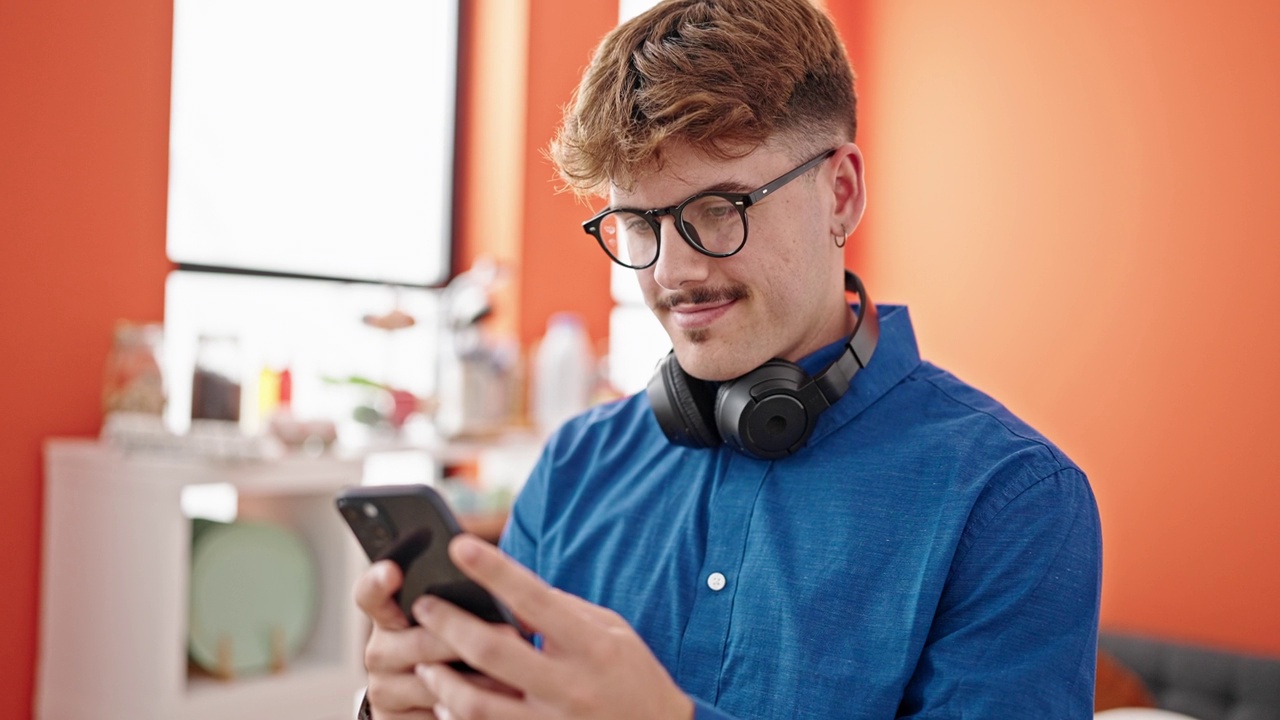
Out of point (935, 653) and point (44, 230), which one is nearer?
point (935, 653)

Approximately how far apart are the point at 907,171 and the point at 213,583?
2955mm

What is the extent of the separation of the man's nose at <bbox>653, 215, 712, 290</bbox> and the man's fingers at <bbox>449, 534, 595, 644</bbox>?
51 centimetres

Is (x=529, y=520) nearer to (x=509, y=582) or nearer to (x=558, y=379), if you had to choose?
(x=509, y=582)

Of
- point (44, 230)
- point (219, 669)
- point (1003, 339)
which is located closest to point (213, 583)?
point (219, 669)

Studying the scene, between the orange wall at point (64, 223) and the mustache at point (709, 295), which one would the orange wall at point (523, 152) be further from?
the mustache at point (709, 295)

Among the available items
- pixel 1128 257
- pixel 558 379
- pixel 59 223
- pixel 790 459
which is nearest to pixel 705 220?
pixel 790 459

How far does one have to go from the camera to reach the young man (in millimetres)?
1025

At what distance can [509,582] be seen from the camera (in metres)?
0.71

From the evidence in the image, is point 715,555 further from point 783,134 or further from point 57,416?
point 57,416

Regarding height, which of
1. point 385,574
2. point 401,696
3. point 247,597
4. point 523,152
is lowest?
point 247,597

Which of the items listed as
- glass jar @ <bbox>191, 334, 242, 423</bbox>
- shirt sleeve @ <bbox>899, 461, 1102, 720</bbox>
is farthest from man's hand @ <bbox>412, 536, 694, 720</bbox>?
glass jar @ <bbox>191, 334, 242, 423</bbox>

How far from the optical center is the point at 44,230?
2156 mm

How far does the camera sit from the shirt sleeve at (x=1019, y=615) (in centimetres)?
97

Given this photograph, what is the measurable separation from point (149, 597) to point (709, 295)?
1.33 metres
